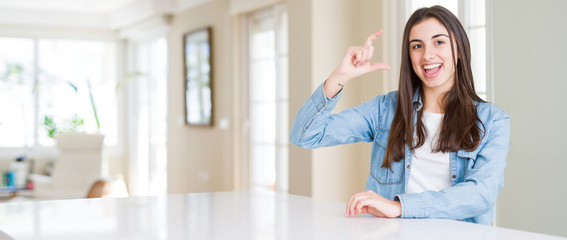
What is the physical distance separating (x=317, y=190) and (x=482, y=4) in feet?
5.05

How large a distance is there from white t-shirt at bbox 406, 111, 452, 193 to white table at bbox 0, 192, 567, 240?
0.74 ft

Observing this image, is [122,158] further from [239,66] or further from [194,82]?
[239,66]

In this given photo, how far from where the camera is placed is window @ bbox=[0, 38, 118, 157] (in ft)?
24.8

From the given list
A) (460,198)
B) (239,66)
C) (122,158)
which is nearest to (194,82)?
(239,66)

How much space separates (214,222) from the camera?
133cm

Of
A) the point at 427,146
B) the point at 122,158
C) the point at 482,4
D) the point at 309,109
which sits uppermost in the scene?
the point at 482,4

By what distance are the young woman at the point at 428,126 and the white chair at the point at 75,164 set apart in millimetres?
5112

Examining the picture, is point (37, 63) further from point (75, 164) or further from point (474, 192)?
point (474, 192)

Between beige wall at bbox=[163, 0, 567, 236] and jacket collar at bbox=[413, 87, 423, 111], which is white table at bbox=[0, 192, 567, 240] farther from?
beige wall at bbox=[163, 0, 567, 236]

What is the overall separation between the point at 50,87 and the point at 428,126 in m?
6.93

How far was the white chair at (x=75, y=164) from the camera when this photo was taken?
6.43 m

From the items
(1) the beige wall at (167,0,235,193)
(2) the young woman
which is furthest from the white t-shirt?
(1) the beige wall at (167,0,235,193)

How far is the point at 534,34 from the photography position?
2.69m

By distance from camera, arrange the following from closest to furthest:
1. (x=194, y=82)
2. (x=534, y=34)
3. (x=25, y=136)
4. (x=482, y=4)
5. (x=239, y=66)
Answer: (x=534, y=34)
(x=482, y=4)
(x=239, y=66)
(x=194, y=82)
(x=25, y=136)
